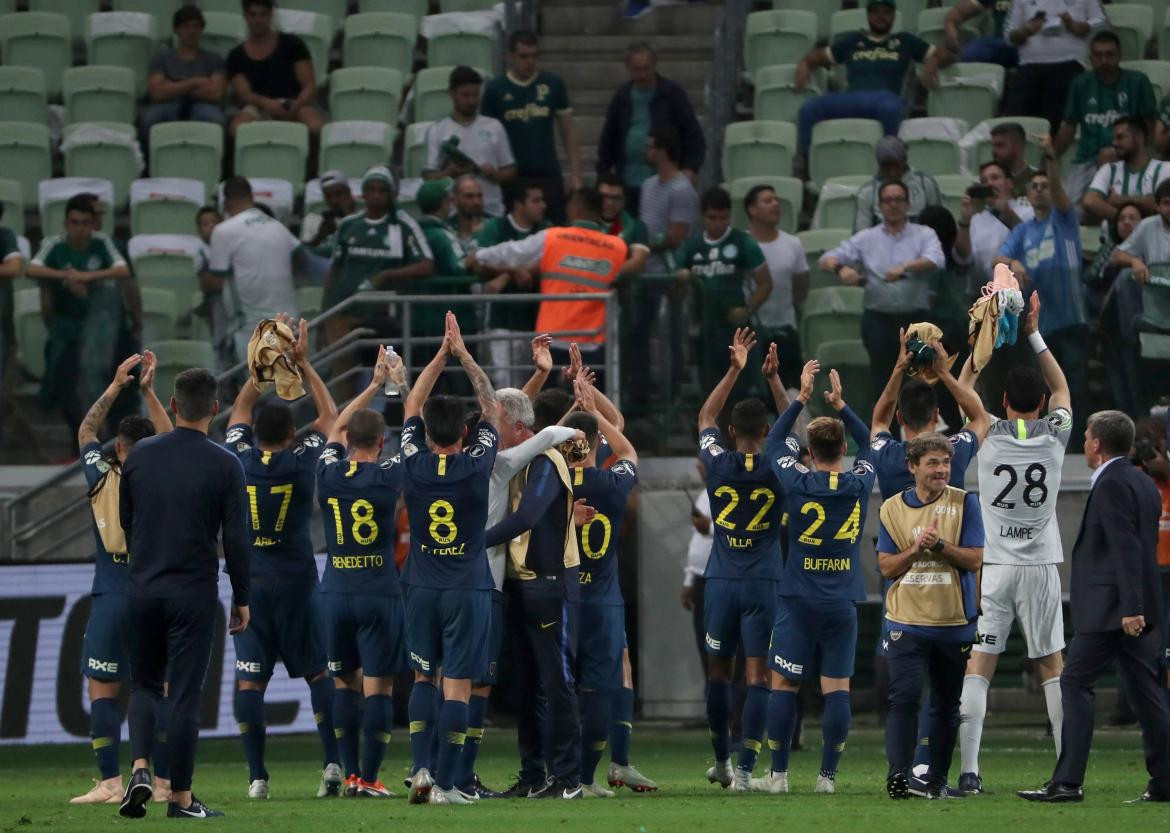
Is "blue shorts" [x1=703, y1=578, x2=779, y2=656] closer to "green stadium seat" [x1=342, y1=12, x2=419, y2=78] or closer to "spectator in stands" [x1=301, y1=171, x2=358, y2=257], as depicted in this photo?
"spectator in stands" [x1=301, y1=171, x2=358, y2=257]

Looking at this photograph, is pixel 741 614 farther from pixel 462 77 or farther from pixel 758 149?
pixel 758 149

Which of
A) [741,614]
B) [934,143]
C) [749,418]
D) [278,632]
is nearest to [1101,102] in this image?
[934,143]

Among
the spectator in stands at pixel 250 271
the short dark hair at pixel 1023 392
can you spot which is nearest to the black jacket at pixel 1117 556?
the short dark hair at pixel 1023 392

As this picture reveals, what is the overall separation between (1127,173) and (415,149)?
6.49 meters

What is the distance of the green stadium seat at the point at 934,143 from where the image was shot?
18.8 meters

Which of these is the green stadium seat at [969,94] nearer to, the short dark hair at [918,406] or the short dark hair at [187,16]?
the short dark hair at [187,16]

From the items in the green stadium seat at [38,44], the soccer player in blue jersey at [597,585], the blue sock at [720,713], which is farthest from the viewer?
the green stadium seat at [38,44]

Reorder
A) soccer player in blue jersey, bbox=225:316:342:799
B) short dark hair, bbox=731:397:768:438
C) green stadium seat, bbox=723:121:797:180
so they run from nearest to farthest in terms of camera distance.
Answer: soccer player in blue jersey, bbox=225:316:342:799
short dark hair, bbox=731:397:768:438
green stadium seat, bbox=723:121:797:180

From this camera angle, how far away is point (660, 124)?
18.4m

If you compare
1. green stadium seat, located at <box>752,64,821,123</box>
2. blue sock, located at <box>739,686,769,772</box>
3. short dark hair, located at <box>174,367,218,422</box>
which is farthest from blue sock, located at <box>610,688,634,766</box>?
green stadium seat, located at <box>752,64,821,123</box>

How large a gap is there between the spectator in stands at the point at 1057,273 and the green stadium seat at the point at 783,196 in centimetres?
314

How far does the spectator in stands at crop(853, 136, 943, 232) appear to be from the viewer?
639 inches

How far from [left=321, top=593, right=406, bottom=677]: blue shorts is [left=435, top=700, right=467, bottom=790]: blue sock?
91 cm

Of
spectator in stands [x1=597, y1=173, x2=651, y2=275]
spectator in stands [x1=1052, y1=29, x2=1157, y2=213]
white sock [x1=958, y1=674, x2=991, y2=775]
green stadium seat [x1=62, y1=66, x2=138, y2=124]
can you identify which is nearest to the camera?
white sock [x1=958, y1=674, x2=991, y2=775]
